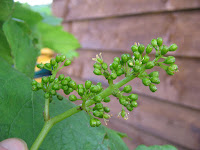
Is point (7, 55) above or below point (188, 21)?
below

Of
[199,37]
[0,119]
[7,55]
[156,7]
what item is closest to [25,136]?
[0,119]

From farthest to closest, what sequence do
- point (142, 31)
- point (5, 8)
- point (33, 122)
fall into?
point (142, 31) < point (5, 8) < point (33, 122)

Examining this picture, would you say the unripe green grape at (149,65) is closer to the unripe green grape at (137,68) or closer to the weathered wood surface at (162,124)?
the unripe green grape at (137,68)

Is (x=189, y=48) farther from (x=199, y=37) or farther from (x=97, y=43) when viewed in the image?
(x=97, y=43)

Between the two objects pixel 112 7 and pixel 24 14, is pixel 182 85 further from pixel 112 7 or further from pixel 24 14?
pixel 24 14

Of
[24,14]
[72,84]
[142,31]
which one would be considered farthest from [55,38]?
[72,84]

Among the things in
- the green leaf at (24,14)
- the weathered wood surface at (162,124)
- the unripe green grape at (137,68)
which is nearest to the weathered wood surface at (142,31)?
the weathered wood surface at (162,124)

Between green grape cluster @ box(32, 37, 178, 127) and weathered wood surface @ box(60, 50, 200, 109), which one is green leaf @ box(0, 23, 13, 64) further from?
weathered wood surface @ box(60, 50, 200, 109)
